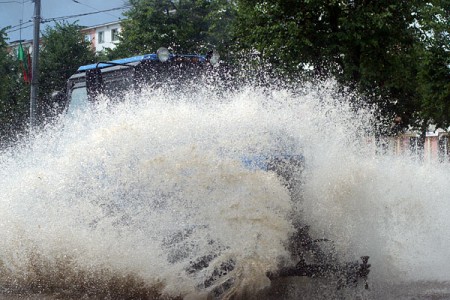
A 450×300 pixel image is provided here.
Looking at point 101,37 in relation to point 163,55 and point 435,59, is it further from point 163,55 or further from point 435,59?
point 163,55

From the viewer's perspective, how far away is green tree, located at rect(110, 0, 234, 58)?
113ft

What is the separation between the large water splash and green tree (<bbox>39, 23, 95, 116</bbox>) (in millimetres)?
31364

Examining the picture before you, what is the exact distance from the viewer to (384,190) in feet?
25.7

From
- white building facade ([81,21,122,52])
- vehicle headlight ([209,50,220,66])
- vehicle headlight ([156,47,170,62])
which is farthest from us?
white building facade ([81,21,122,52])

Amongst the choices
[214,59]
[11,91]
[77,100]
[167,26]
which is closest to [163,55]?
[214,59]

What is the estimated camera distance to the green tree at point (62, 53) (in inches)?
1549

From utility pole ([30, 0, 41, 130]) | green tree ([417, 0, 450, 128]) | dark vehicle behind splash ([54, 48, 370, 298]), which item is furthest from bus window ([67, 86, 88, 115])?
green tree ([417, 0, 450, 128])

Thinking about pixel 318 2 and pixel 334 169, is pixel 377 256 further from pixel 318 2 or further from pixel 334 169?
pixel 318 2

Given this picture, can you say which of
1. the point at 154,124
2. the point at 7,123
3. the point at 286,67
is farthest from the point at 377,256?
the point at 7,123

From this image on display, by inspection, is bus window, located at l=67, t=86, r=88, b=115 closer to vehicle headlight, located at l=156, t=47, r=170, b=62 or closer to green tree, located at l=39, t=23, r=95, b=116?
vehicle headlight, located at l=156, t=47, r=170, b=62

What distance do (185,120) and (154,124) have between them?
300 millimetres

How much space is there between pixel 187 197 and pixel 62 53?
35676 mm

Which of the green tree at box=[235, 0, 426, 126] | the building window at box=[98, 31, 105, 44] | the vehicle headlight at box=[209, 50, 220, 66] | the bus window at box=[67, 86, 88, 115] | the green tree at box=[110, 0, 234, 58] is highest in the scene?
the building window at box=[98, 31, 105, 44]

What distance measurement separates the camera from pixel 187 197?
6.39 m
